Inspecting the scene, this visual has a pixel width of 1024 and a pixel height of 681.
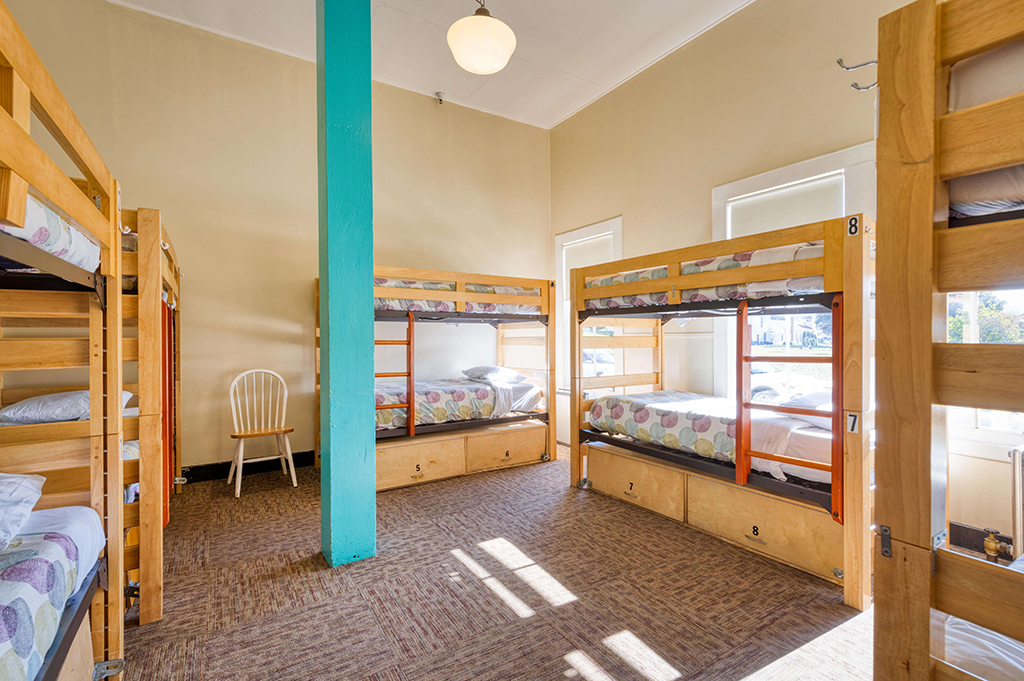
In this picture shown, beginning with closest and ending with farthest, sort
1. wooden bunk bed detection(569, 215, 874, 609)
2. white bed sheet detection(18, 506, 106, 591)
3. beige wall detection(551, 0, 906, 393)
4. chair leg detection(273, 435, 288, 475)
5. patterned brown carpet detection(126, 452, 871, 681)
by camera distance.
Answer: white bed sheet detection(18, 506, 106, 591) → patterned brown carpet detection(126, 452, 871, 681) → wooden bunk bed detection(569, 215, 874, 609) → beige wall detection(551, 0, 906, 393) → chair leg detection(273, 435, 288, 475)

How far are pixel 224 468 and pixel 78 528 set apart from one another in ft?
9.50

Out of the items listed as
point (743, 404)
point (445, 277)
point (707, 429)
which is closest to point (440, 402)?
point (445, 277)

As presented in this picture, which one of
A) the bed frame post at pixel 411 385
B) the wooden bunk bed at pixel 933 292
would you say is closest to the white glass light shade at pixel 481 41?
the bed frame post at pixel 411 385

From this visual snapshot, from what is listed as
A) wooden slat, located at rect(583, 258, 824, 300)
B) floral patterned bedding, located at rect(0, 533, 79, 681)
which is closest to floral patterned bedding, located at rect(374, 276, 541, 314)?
wooden slat, located at rect(583, 258, 824, 300)

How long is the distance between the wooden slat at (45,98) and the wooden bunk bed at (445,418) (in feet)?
6.47

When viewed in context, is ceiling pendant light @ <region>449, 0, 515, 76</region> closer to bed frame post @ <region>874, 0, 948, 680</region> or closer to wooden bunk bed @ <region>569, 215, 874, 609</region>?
wooden bunk bed @ <region>569, 215, 874, 609</region>

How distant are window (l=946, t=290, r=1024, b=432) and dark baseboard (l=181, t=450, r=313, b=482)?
15.3 ft

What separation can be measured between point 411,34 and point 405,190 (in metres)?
1.39

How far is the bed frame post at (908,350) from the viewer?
30.5 inches

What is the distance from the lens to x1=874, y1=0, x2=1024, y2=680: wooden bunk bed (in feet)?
2.36

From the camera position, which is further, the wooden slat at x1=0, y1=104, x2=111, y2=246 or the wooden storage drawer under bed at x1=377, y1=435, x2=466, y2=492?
the wooden storage drawer under bed at x1=377, y1=435, x2=466, y2=492

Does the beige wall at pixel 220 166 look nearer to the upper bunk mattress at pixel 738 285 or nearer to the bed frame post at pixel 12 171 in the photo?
the upper bunk mattress at pixel 738 285

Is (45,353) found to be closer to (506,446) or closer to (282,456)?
(282,456)

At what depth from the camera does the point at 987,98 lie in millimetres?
769
